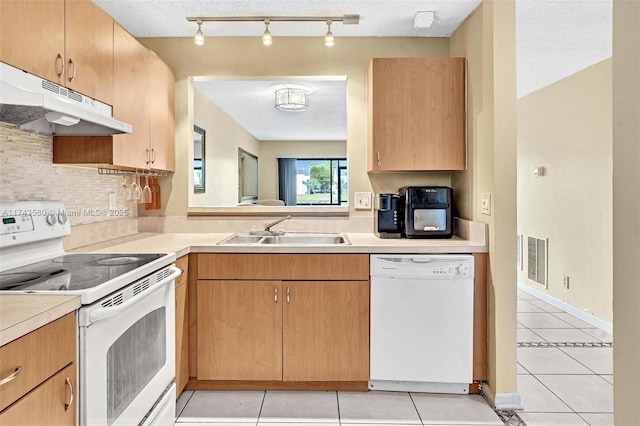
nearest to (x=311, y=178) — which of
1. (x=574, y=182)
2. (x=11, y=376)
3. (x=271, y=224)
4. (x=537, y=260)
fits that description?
(x=537, y=260)

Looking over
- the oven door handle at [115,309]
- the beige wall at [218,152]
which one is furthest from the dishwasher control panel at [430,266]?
the beige wall at [218,152]

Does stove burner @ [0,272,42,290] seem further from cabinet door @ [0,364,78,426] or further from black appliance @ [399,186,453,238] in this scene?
black appliance @ [399,186,453,238]

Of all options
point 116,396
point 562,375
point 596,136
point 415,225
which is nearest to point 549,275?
point 596,136

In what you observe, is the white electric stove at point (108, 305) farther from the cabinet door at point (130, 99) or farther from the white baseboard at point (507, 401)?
the white baseboard at point (507, 401)

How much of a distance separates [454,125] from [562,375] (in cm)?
168

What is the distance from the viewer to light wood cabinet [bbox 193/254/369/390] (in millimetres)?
2260

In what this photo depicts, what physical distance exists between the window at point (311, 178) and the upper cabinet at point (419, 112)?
5.29 m

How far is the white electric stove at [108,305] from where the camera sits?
49.3 inches

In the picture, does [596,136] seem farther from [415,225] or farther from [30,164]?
[30,164]

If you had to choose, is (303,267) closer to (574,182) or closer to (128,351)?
(128,351)

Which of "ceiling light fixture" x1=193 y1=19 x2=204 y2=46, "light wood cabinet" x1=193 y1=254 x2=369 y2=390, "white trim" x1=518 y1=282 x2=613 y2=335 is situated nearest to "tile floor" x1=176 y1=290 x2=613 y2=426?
"light wood cabinet" x1=193 y1=254 x2=369 y2=390

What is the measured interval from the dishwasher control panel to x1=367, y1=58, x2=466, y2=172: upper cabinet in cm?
61

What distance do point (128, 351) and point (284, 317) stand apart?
0.92 meters

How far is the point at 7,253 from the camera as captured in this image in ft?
5.41
